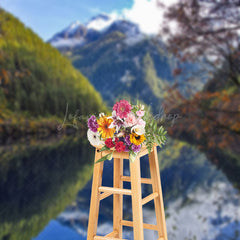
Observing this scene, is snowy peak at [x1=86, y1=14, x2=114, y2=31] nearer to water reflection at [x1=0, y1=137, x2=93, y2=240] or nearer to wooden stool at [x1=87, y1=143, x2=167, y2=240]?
water reflection at [x1=0, y1=137, x2=93, y2=240]

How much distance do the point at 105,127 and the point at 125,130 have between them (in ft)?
0.28

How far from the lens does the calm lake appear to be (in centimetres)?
184

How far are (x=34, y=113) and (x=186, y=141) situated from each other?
8.50 ft

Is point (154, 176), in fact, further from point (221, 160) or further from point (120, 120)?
point (221, 160)

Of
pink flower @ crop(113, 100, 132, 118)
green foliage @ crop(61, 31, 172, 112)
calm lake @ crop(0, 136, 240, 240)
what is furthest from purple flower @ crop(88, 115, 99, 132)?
green foliage @ crop(61, 31, 172, 112)

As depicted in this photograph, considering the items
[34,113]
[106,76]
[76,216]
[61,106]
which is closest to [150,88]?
[106,76]

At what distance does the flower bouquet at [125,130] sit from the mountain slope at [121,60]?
340cm

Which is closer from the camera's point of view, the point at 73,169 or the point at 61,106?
the point at 73,169

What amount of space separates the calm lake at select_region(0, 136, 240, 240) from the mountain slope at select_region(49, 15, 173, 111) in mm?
1628

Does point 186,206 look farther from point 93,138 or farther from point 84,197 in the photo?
point 93,138

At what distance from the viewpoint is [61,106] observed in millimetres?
5301

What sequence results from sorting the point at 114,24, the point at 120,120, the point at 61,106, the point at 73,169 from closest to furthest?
the point at 120,120 → the point at 73,169 → the point at 61,106 → the point at 114,24

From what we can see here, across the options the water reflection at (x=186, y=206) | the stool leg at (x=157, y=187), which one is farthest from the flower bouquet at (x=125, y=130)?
the water reflection at (x=186, y=206)

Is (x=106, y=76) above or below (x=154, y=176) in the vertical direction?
above
